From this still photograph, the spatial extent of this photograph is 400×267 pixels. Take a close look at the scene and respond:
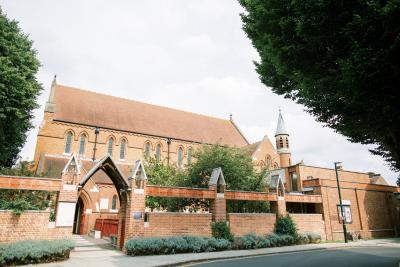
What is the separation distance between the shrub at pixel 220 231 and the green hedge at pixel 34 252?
7.48 metres

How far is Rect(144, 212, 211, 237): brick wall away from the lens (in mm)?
14609

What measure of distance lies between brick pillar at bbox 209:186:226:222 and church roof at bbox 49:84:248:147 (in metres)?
16.3

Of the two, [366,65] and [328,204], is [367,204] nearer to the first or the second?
[328,204]

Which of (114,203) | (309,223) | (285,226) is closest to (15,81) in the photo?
(114,203)

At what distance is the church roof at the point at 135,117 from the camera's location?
1249 inches

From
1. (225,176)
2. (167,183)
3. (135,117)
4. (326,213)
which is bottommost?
(326,213)

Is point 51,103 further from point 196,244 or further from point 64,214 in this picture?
point 196,244

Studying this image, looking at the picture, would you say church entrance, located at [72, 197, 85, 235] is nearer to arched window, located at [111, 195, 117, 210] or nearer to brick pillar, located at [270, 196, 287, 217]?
arched window, located at [111, 195, 117, 210]

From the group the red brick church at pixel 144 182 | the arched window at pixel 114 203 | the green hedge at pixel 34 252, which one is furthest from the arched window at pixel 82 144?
the green hedge at pixel 34 252

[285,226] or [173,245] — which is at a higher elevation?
[285,226]

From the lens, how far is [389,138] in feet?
36.3

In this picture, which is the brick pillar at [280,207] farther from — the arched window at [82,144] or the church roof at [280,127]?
the church roof at [280,127]

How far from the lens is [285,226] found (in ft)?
61.4

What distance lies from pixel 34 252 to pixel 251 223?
11670 mm
